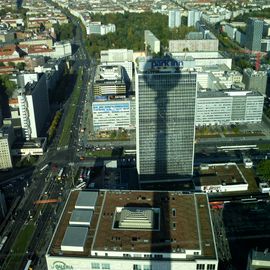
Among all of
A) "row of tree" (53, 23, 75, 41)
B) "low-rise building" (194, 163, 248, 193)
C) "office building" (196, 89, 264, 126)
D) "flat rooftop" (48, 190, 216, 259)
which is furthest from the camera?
"row of tree" (53, 23, 75, 41)

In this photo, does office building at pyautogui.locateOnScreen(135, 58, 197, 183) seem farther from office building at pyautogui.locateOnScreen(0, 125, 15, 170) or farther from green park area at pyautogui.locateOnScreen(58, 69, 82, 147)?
green park area at pyautogui.locateOnScreen(58, 69, 82, 147)

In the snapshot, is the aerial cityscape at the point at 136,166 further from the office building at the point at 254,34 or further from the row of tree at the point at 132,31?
the row of tree at the point at 132,31

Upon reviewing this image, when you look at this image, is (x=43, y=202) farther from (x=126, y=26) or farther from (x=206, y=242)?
(x=126, y=26)

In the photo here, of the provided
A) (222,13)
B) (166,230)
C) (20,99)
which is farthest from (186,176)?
(222,13)

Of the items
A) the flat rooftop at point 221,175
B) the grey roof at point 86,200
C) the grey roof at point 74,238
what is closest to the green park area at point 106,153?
the flat rooftop at point 221,175

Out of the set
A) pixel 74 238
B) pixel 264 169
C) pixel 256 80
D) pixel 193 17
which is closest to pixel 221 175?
pixel 264 169

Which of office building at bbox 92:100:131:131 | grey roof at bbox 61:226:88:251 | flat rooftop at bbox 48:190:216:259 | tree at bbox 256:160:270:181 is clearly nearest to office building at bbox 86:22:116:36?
office building at bbox 92:100:131:131

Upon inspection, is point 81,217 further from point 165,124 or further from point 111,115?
point 111,115
